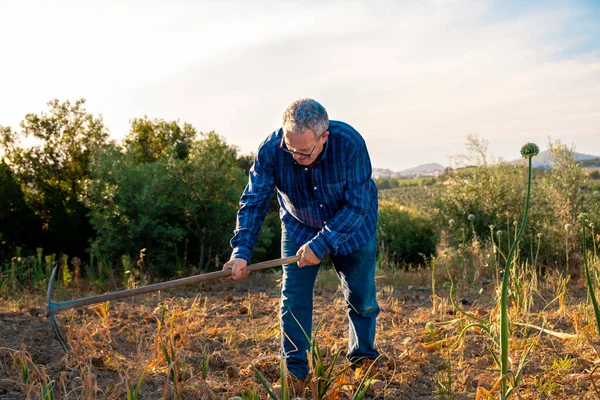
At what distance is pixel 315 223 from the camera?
3.23 m

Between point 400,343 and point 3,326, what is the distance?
2.90 metres

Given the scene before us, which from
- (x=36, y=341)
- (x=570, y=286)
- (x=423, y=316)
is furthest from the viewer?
Result: (x=570, y=286)

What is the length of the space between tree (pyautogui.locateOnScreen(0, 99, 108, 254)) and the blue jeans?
19.0 ft

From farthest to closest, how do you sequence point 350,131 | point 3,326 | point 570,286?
point 570,286 → point 3,326 → point 350,131

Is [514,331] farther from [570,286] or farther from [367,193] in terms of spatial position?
[570,286]

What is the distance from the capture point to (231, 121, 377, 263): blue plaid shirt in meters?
3.04

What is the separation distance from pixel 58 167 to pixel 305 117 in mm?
7518

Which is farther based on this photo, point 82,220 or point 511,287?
point 82,220

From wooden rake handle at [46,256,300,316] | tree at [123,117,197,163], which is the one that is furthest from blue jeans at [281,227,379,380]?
tree at [123,117,197,163]

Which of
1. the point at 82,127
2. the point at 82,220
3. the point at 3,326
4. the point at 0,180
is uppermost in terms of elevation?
the point at 82,127

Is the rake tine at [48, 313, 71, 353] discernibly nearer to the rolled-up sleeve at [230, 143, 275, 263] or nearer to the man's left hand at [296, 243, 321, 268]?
the rolled-up sleeve at [230, 143, 275, 263]

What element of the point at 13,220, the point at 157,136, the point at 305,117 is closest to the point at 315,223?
the point at 305,117

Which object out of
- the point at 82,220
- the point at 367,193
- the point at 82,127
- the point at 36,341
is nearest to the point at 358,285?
the point at 367,193

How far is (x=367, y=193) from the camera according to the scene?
123 inches
